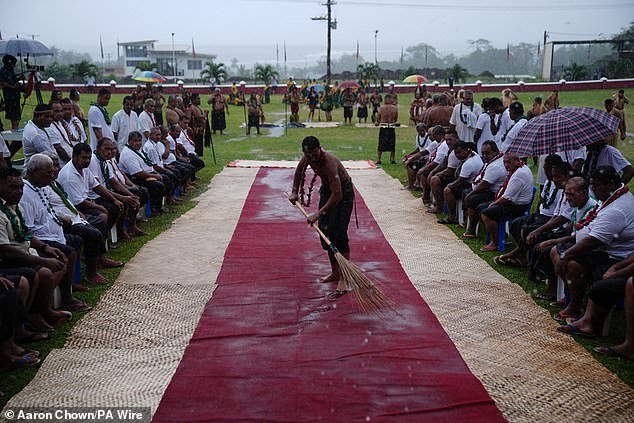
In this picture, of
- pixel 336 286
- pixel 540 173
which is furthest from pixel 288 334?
pixel 540 173

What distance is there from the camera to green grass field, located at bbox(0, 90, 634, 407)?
5.01m

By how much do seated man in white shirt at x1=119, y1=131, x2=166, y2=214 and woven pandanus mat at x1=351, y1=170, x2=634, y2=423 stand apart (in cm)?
368

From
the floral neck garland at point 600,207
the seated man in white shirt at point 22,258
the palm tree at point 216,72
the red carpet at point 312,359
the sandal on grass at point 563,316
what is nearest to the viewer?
the red carpet at point 312,359

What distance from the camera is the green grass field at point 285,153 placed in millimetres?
A: 5008

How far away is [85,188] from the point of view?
764cm

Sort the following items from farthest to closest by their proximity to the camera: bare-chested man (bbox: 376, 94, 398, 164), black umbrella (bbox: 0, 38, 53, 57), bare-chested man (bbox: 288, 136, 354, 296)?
1. black umbrella (bbox: 0, 38, 53, 57)
2. bare-chested man (bbox: 376, 94, 398, 164)
3. bare-chested man (bbox: 288, 136, 354, 296)

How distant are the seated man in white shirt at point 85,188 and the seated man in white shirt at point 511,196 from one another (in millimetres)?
4489

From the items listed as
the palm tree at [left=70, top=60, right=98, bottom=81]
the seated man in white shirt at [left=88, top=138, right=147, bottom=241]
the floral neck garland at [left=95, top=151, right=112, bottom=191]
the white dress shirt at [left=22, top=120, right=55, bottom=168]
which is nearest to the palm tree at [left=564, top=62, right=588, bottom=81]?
the palm tree at [left=70, top=60, right=98, bottom=81]

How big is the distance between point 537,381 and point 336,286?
2.53 meters

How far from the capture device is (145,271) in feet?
23.9

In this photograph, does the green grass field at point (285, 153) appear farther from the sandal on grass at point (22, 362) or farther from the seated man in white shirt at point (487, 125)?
the seated man in white shirt at point (487, 125)

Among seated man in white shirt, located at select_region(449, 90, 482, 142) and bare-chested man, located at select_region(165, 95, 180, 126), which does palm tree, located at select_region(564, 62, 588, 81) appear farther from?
bare-chested man, located at select_region(165, 95, 180, 126)

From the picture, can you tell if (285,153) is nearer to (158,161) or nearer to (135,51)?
(158,161)

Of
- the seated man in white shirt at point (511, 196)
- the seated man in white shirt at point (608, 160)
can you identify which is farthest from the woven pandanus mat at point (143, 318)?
the seated man in white shirt at point (608, 160)
